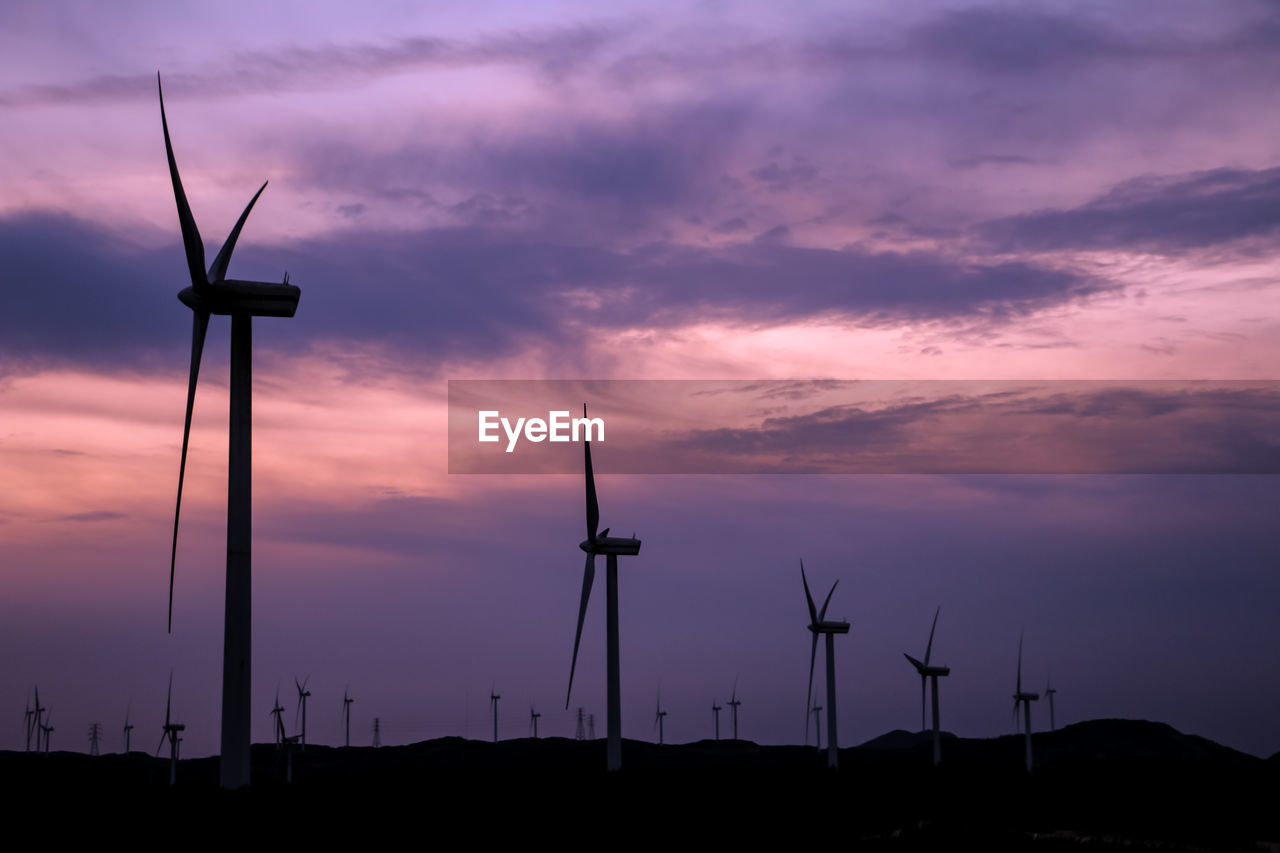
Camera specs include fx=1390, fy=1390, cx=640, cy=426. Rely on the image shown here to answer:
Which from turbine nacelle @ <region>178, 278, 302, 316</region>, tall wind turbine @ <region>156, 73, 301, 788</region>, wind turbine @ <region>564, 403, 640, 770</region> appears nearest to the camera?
tall wind turbine @ <region>156, 73, 301, 788</region>

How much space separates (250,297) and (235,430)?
15.4 ft

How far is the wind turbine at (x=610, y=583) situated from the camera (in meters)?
78.8

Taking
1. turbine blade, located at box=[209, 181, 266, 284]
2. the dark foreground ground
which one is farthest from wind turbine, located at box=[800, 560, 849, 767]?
turbine blade, located at box=[209, 181, 266, 284]

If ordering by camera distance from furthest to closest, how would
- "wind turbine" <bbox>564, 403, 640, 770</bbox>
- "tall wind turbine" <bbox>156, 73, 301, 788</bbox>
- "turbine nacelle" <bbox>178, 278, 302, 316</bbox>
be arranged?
"wind turbine" <bbox>564, 403, 640, 770</bbox>
"turbine nacelle" <bbox>178, 278, 302, 316</bbox>
"tall wind turbine" <bbox>156, 73, 301, 788</bbox>

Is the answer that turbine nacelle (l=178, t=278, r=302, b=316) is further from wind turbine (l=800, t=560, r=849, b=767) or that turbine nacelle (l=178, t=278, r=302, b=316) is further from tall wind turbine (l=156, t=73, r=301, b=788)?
wind turbine (l=800, t=560, r=849, b=767)

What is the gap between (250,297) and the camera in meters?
43.6

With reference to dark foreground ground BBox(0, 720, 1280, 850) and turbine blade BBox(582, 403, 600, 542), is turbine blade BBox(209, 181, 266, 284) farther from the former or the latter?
turbine blade BBox(582, 403, 600, 542)

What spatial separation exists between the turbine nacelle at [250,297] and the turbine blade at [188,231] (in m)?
0.58

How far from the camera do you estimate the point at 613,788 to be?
7200 centimetres

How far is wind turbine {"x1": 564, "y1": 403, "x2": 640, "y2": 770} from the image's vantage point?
258ft

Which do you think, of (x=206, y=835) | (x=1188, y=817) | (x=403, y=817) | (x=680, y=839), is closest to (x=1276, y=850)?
(x=1188, y=817)

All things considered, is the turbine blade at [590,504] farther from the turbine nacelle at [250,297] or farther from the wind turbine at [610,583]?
the turbine nacelle at [250,297]

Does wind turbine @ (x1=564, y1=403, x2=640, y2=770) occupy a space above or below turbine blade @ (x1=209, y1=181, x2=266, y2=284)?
below

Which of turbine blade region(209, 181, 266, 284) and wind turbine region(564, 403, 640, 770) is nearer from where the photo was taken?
turbine blade region(209, 181, 266, 284)
